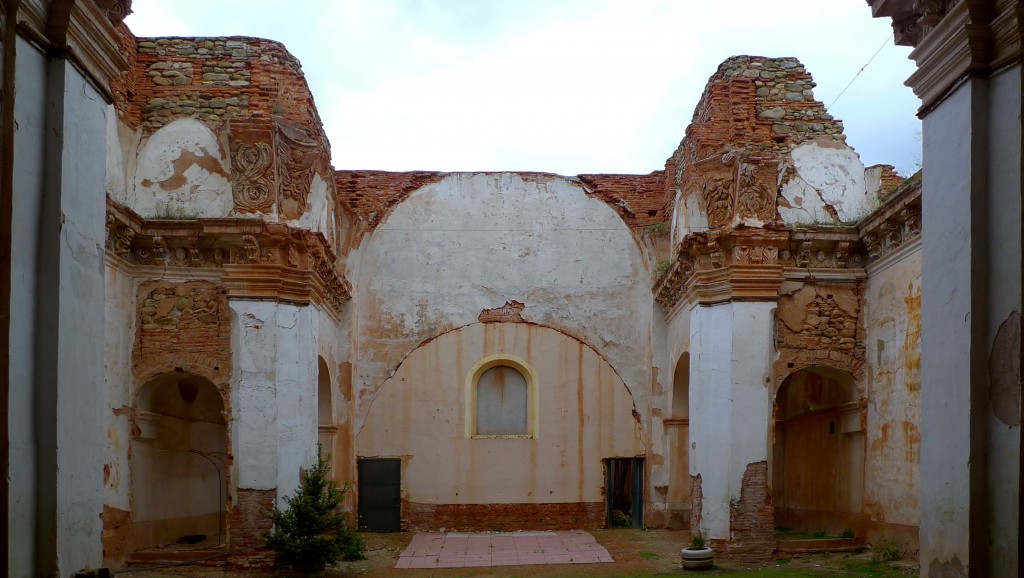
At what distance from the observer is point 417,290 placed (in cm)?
1839

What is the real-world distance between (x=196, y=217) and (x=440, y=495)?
7364 millimetres

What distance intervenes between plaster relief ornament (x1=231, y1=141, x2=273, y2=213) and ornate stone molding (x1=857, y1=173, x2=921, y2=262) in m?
8.19

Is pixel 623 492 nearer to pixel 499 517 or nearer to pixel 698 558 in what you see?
pixel 499 517

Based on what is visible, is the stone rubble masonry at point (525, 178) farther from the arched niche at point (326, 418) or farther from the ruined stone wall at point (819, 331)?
the ruined stone wall at point (819, 331)

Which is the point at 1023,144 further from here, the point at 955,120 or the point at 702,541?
the point at 702,541

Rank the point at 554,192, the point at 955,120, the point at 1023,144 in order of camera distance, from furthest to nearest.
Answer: the point at 554,192, the point at 955,120, the point at 1023,144

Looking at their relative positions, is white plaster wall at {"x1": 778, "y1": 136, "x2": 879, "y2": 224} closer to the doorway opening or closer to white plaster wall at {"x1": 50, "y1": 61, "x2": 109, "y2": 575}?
the doorway opening

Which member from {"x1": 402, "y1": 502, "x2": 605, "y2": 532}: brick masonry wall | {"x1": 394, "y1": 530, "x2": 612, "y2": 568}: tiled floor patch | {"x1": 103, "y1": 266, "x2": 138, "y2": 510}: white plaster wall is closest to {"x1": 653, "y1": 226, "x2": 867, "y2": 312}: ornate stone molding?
{"x1": 394, "y1": 530, "x2": 612, "y2": 568}: tiled floor patch

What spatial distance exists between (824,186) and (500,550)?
7.47 meters

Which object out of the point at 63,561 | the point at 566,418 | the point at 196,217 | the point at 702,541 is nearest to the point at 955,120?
the point at 63,561

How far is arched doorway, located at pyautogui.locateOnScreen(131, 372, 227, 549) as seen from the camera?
1312 cm

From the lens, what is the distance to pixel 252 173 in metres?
13.0

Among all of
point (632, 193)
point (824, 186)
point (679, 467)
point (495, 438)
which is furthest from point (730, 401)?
point (632, 193)

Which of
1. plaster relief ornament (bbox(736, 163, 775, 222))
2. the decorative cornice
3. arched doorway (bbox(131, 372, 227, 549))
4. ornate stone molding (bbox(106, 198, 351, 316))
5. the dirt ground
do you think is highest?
plaster relief ornament (bbox(736, 163, 775, 222))
